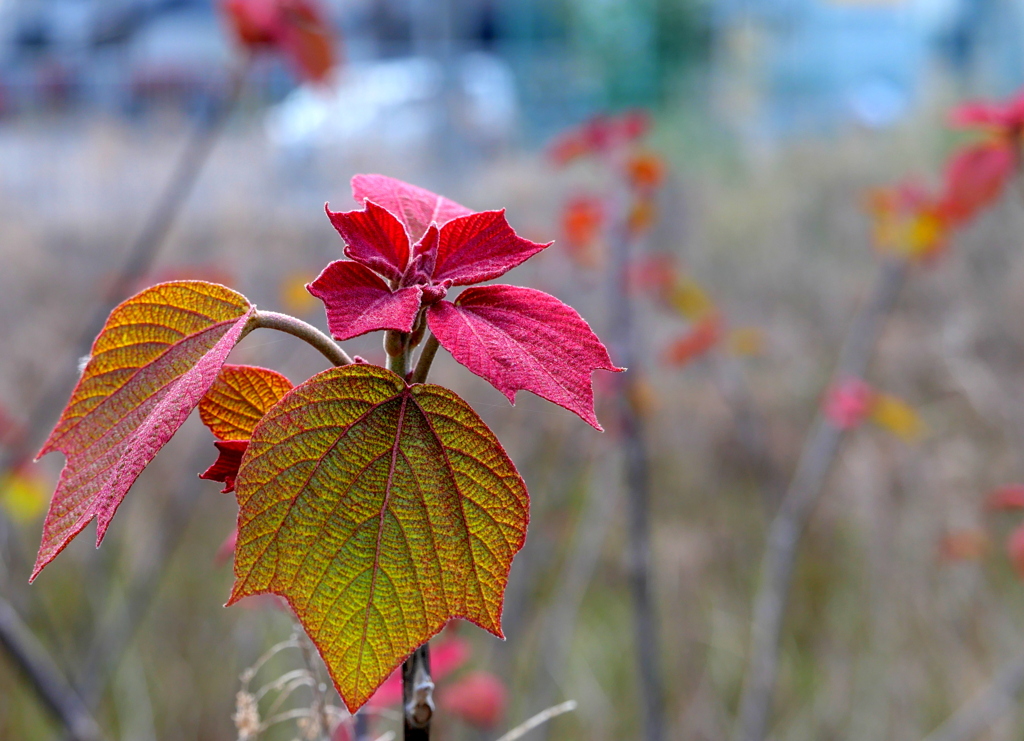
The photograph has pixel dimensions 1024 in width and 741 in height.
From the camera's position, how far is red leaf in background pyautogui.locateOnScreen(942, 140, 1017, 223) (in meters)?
1.06

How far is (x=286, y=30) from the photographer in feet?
4.50

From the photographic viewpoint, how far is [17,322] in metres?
3.73

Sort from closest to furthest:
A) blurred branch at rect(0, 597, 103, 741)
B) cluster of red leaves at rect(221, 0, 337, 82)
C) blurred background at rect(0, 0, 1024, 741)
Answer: blurred branch at rect(0, 597, 103, 741)
cluster of red leaves at rect(221, 0, 337, 82)
blurred background at rect(0, 0, 1024, 741)

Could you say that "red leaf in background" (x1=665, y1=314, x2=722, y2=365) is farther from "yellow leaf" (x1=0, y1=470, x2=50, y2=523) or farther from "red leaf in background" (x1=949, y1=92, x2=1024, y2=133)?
"yellow leaf" (x1=0, y1=470, x2=50, y2=523)

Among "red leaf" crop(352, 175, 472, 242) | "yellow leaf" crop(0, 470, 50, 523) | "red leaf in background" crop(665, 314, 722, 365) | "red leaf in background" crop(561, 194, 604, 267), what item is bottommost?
"red leaf" crop(352, 175, 472, 242)

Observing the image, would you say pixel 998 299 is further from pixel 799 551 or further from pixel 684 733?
pixel 684 733

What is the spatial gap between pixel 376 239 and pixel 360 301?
0.04m

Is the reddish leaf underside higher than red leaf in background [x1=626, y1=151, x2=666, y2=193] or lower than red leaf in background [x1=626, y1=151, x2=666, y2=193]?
lower

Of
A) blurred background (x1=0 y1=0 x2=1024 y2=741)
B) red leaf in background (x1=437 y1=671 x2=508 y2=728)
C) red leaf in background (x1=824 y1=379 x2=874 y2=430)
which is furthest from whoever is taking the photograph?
blurred background (x1=0 y1=0 x2=1024 y2=741)

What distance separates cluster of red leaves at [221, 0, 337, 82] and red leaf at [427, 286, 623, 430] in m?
1.20

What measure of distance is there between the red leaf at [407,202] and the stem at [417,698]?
201 mm

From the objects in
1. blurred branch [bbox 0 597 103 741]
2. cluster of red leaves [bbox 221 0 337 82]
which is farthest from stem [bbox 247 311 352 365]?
cluster of red leaves [bbox 221 0 337 82]

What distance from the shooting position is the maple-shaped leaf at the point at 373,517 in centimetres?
30

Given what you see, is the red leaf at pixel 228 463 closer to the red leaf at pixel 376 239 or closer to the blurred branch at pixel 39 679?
the red leaf at pixel 376 239
